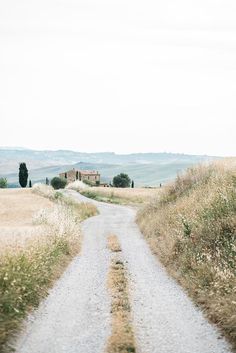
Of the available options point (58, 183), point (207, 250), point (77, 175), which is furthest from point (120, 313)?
point (77, 175)

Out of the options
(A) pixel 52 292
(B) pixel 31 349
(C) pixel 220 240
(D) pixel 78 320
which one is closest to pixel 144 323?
(D) pixel 78 320

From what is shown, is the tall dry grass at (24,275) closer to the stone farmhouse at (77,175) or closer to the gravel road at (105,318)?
the gravel road at (105,318)

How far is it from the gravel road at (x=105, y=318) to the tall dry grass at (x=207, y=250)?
373mm

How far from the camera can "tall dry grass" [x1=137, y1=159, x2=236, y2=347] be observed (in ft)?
38.6

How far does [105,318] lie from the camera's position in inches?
467

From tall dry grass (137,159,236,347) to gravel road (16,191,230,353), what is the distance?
373 millimetres

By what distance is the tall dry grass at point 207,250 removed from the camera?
11.8m

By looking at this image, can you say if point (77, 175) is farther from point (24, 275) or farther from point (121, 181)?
point (24, 275)

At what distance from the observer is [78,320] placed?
11.8 m

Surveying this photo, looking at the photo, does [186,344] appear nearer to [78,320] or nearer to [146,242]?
[78,320]

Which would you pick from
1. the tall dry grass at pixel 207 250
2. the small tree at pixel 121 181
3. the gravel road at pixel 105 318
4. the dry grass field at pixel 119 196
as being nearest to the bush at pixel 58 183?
the small tree at pixel 121 181

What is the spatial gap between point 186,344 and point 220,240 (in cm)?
769

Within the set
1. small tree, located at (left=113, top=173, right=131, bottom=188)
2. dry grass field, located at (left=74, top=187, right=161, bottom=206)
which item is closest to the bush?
small tree, located at (left=113, top=173, right=131, bottom=188)

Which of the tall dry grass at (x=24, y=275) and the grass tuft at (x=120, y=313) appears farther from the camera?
the tall dry grass at (x=24, y=275)
